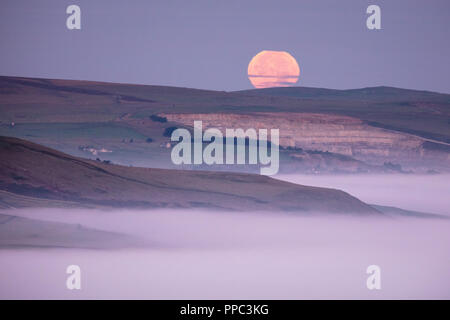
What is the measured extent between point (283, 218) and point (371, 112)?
103 feet

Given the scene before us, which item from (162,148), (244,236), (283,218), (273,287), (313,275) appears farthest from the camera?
(162,148)

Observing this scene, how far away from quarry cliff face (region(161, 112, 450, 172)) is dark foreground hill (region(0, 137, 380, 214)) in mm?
14618

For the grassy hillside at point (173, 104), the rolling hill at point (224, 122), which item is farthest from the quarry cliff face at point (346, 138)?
the grassy hillside at point (173, 104)

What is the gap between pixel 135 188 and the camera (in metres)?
49.9

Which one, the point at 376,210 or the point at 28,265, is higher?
the point at 376,210

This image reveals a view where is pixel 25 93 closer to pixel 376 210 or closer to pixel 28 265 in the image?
pixel 376 210

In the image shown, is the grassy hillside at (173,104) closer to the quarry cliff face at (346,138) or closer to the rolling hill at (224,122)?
the rolling hill at (224,122)

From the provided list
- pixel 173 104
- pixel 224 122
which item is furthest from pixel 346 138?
pixel 173 104

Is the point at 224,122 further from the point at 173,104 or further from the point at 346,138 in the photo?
the point at 346,138

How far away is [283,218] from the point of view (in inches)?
1927

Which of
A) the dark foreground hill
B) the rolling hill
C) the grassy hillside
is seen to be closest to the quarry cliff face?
the rolling hill

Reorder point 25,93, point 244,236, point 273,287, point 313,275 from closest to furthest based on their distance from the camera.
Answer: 1. point 273,287
2. point 313,275
3. point 244,236
4. point 25,93

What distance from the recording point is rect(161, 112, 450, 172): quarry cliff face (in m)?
68.8
